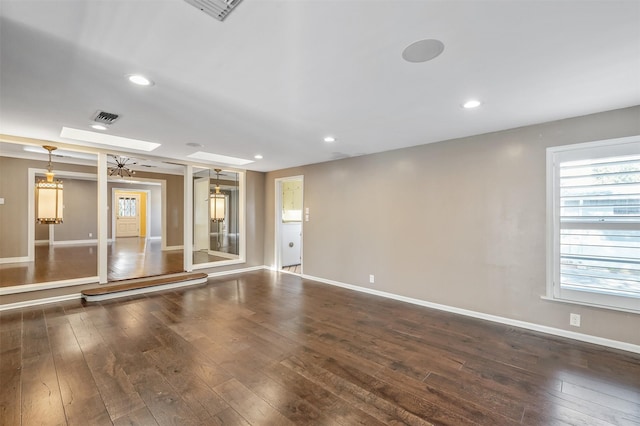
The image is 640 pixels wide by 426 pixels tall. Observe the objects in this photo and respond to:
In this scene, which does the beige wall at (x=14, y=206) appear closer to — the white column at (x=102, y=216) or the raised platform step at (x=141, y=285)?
the white column at (x=102, y=216)

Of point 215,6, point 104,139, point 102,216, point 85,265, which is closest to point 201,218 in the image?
point 85,265

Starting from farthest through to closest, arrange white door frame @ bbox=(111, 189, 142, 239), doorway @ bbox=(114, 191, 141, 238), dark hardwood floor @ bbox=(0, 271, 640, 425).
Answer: doorway @ bbox=(114, 191, 141, 238), white door frame @ bbox=(111, 189, 142, 239), dark hardwood floor @ bbox=(0, 271, 640, 425)

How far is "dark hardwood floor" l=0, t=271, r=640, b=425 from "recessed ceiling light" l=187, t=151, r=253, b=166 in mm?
2770

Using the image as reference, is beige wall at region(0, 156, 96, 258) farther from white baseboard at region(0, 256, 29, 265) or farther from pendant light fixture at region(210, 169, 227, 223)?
pendant light fixture at region(210, 169, 227, 223)

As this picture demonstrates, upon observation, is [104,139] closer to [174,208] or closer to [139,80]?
[139,80]

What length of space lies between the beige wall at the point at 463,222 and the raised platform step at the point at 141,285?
2666 millimetres

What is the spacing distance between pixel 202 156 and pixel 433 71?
448 centimetres

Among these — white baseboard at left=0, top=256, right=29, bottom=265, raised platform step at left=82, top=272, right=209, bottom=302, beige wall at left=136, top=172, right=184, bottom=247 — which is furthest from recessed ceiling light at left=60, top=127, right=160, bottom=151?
beige wall at left=136, top=172, right=184, bottom=247

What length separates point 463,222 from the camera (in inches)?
150

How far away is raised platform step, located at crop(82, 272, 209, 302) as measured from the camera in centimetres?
430

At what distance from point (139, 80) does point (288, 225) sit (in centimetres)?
508

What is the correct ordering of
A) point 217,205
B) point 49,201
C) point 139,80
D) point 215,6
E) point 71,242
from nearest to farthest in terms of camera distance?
point 215,6
point 139,80
point 49,201
point 217,205
point 71,242

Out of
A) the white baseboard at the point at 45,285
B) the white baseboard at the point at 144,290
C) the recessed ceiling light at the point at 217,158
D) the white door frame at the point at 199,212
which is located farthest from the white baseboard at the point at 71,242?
the recessed ceiling light at the point at 217,158

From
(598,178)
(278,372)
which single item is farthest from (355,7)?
(598,178)
